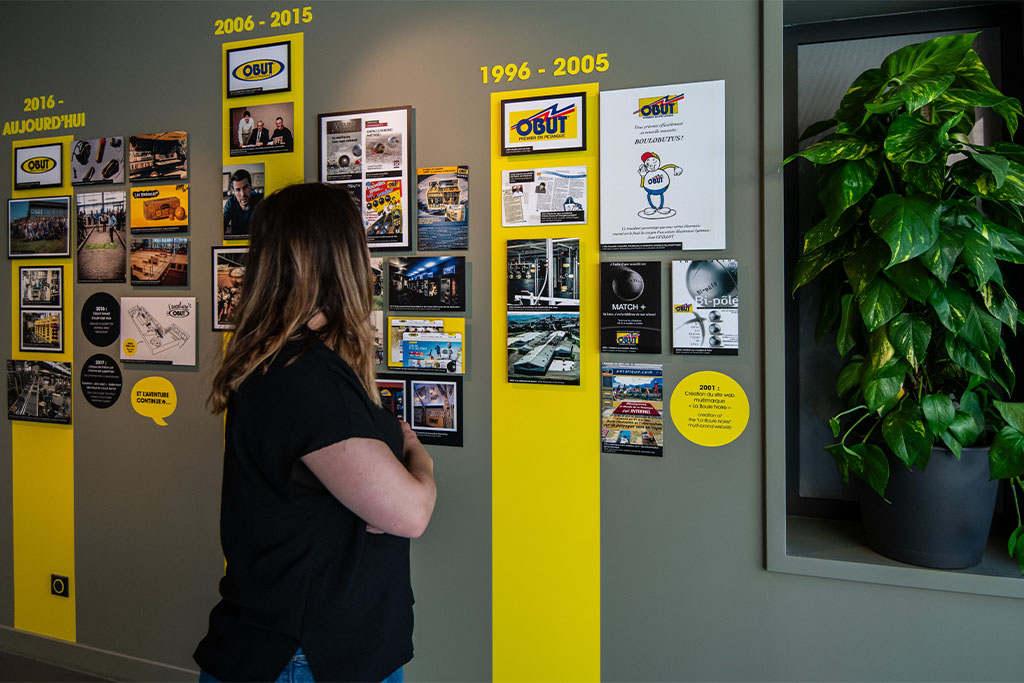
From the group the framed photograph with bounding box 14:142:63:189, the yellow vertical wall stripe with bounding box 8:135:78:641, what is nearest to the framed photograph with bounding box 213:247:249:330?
the yellow vertical wall stripe with bounding box 8:135:78:641

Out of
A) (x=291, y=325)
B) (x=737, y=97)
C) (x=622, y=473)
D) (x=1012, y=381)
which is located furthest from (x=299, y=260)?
(x=1012, y=381)

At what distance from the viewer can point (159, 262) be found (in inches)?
92.8

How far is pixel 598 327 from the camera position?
1894 mm

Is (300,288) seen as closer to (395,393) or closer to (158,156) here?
(395,393)

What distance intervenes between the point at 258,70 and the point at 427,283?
1039 millimetres

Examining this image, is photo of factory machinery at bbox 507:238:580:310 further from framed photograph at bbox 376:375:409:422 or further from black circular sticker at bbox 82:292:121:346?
black circular sticker at bbox 82:292:121:346

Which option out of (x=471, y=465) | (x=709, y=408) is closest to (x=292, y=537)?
(x=471, y=465)

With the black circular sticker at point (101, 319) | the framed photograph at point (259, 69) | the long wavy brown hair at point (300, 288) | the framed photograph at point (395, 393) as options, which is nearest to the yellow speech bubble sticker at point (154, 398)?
the black circular sticker at point (101, 319)

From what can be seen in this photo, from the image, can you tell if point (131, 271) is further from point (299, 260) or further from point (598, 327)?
point (598, 327)

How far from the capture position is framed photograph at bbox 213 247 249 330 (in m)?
2.26

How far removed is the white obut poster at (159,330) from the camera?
2.33 meters

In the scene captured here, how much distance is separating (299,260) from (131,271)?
5.41 feet

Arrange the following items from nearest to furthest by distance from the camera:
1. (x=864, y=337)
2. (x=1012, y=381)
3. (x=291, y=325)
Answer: (x=291, y=325)
(x=1012, y=381)
(x=864, y=337)

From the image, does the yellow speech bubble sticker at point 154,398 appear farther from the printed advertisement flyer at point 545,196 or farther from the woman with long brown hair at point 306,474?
the printed advertisement flyer at point 545,196
